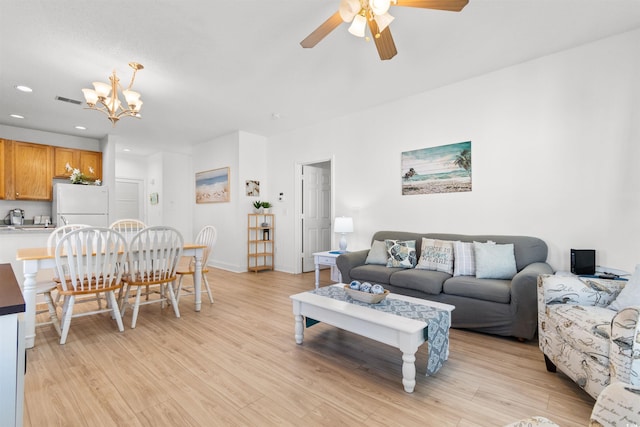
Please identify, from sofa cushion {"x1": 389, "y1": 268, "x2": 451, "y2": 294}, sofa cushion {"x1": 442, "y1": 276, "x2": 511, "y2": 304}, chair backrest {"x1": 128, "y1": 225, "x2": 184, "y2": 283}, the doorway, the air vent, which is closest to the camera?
sofa cushion {"x1": 442, "y1": 276, "x2": 511, "y2": 304}

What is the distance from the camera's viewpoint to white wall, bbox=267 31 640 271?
8.71 ft

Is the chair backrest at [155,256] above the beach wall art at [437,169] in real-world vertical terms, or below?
below

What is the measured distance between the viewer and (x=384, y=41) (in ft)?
6.96

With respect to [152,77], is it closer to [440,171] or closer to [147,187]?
[440,171]

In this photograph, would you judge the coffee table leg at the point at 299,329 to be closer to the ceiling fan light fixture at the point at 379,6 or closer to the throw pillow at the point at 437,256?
the throw pillow at the point at 437,256

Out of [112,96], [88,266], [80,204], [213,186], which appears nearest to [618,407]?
[88,266]

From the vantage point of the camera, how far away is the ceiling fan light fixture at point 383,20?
1.88 meters

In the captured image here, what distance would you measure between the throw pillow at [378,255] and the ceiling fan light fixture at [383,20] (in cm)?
248

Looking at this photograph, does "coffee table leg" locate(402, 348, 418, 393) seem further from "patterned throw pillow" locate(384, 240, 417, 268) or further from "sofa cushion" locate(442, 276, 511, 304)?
"patterned throw pillow" locate(384, 240, 417, 268)

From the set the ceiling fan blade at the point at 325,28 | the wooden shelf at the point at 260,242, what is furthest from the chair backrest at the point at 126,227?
the ceiling fan blade at the point at 325,28

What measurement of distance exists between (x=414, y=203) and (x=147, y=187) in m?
7.17

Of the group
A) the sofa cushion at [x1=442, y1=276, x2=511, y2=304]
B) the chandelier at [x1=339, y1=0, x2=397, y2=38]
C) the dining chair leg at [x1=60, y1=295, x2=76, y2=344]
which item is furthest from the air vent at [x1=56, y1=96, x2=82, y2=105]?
the sofa cushion at [x1=442, y1=276, x2=511, y2=304]

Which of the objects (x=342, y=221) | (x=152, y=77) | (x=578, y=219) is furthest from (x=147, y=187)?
(x=578, y=219)

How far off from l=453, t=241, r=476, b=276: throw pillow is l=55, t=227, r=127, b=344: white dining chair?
324cm
